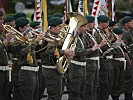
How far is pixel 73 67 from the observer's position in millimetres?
9305

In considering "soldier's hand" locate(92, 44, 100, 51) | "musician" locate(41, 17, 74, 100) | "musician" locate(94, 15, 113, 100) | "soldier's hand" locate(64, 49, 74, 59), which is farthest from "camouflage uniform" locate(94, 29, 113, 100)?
"soldier's hand" locate(64, 49, 74, 59)

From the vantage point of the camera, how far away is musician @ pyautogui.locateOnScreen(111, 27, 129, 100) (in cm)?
1066

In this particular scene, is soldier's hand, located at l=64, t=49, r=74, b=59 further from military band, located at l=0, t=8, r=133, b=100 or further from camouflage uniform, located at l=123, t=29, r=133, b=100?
camouflage uniform, located at l=123, t=29, r=133, b=100

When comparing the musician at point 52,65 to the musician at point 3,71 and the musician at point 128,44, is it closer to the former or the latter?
the musician at point 3,71

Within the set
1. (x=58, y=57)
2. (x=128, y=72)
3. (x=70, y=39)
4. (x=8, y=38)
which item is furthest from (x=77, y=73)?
(x=128, y=72)

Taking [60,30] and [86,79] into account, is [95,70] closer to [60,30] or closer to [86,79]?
[86,79]

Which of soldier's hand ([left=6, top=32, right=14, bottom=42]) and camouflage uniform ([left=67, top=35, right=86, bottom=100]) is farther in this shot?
camouflage uniform ([left=67, top=35, right=86, bottom=100])

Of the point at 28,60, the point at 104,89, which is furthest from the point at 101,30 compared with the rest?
the point at 28,60

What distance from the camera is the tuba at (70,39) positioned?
343 inches

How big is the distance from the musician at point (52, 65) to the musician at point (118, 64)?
6.43 feet

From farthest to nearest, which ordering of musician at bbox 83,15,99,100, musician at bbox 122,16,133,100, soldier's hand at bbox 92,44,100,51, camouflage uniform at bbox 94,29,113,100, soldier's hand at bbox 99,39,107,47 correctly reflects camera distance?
1. musician at bbox 122,16,133,100
2. camouflage uniform at bbox 94,29,113,100
3. musician at bbox 83,15,99,100
4. soldier's hand at bbox 99,39,107,47
5. soldier's hand at bbox 92,44,100,51

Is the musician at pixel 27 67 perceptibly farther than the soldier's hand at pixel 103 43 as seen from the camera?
No

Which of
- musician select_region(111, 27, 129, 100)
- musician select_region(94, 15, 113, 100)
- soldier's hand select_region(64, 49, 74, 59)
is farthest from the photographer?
musician select_region(111, 27, 129, 100)

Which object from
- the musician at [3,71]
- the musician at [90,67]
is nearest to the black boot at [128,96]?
the musician at [90,67]
